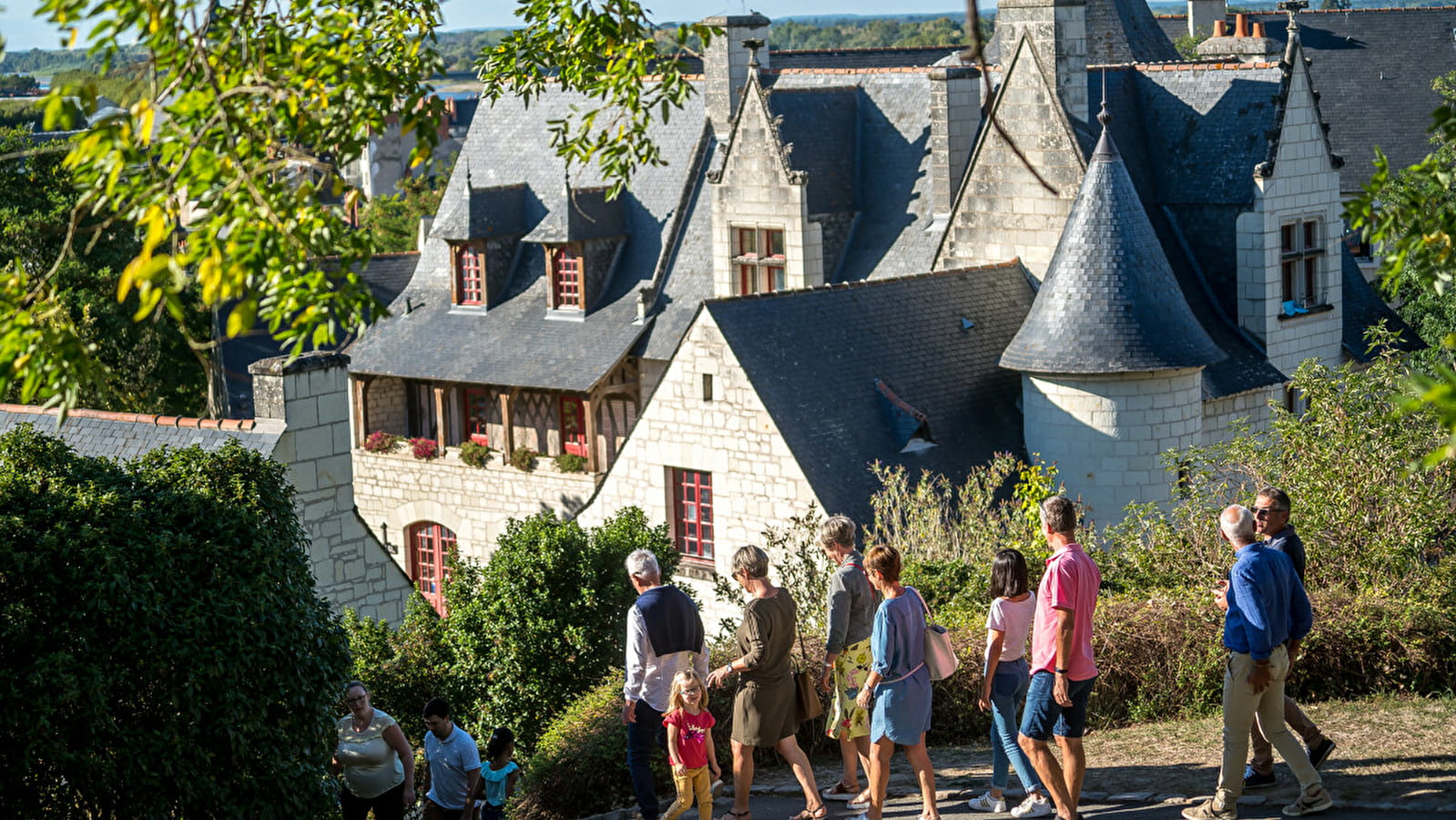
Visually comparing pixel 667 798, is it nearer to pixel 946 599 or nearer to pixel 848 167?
pixel 946 599

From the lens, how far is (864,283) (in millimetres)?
20562

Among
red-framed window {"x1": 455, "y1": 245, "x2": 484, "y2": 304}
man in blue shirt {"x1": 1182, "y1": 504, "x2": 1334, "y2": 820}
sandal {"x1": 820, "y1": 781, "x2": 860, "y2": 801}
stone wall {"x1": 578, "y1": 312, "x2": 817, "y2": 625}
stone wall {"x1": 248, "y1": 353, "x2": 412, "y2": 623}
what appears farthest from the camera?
red-framed window {"x1": 455, "y1": 245, "x2": 484, "y2": 304}

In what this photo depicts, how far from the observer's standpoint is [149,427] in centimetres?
1706

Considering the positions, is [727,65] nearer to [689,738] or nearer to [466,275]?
[466,275]

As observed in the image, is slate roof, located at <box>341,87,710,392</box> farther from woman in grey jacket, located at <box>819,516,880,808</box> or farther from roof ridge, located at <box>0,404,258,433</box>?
woman in grey jacket, located at <box>819,516,880,808</box>

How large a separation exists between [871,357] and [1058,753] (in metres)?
10.4

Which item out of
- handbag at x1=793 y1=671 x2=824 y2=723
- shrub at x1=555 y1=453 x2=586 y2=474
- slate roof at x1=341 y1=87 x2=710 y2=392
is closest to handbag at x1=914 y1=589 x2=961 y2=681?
handbag at x1=793 y1=671 x2=824 y2=723

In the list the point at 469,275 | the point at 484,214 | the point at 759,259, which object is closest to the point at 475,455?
the point at 469,275

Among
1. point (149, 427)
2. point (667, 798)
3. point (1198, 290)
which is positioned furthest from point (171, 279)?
point (1198, 290)

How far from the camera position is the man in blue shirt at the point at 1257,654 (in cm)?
816

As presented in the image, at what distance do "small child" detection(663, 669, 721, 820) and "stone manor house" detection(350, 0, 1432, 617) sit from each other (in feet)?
29.1

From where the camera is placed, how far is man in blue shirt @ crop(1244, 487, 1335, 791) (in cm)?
868

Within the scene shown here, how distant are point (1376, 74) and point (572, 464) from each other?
2576 cm

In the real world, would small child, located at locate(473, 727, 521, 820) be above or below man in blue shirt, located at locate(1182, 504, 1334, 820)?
below
